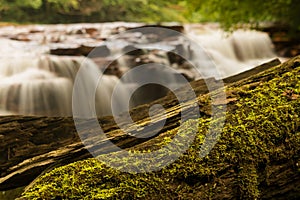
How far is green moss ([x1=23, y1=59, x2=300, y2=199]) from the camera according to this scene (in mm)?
1537

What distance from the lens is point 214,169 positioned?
5.18ft

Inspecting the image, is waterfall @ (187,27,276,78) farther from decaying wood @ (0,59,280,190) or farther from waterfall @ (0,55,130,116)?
decaying wood @ (0,59,280,190)

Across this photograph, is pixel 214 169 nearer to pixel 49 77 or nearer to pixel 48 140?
pixel 48 140

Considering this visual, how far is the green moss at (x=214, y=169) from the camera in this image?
1.54 meters

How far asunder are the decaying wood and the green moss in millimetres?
218

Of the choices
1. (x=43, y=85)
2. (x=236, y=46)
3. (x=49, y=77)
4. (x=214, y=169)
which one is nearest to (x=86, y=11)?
(x=236, y=46)

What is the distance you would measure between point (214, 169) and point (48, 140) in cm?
158

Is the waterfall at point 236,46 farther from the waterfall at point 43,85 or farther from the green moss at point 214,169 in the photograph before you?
the green moss at point 214,169

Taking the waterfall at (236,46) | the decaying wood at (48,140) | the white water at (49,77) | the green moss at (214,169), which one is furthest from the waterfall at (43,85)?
the green moss at (214,169)

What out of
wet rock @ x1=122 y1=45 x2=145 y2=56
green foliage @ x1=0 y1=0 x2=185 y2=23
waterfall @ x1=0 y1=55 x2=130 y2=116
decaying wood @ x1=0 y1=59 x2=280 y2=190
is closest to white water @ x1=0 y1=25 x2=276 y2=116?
waterfall @ x1=0 y1=55 x2=130 y2=116

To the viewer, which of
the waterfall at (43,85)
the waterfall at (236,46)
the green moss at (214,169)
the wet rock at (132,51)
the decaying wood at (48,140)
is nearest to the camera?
the green moss at (214,169)

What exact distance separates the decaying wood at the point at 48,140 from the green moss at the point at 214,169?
0.72 feet

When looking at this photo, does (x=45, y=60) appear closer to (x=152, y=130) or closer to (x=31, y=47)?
(x=31, y=47)

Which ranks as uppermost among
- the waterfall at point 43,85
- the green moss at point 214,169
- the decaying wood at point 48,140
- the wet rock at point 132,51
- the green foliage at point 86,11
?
the green foliage at point 86,11
